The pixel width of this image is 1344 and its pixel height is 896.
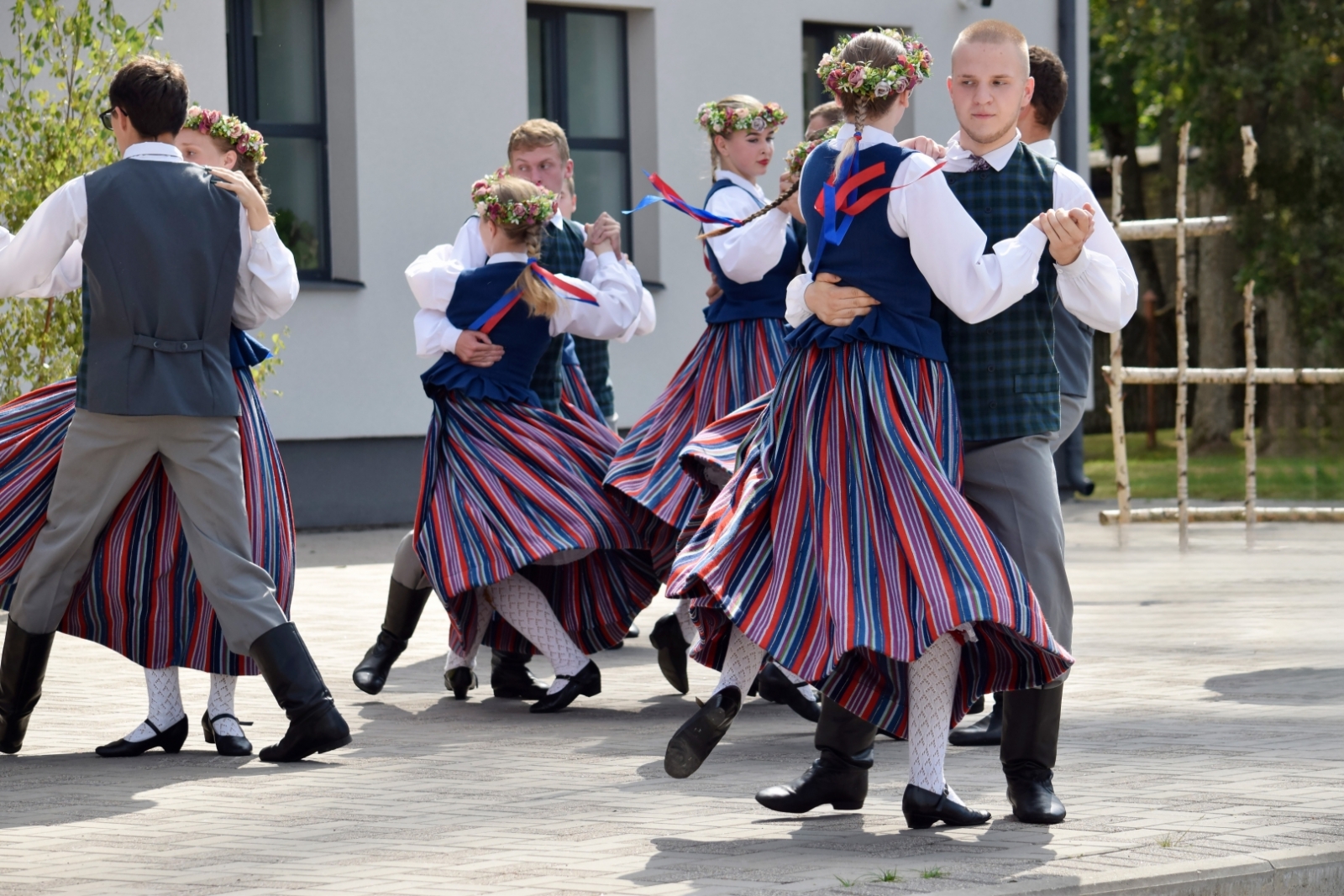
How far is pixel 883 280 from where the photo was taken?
450 centimetres

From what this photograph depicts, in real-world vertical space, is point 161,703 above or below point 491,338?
below

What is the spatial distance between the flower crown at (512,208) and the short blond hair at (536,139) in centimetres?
84

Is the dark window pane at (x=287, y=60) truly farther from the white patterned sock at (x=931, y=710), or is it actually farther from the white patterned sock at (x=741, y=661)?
the white patterned sock at (x=931, y=710)

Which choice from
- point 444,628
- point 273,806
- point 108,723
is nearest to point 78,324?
point 444,628

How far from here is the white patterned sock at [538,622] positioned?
6.60 m

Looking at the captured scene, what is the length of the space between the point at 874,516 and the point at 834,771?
0.63m

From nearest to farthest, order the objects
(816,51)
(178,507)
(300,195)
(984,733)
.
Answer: (178,507) → (984,733) → (300,195) → (816,51)

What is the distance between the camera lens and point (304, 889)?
3.87 meters

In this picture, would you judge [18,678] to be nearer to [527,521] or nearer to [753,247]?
[527,521]

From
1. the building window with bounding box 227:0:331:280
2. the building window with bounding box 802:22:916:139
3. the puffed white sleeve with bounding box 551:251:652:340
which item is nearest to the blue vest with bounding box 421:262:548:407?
the puffed white sleeve with bounding box 551:251:652:340

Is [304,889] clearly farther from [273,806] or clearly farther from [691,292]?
[691,292]

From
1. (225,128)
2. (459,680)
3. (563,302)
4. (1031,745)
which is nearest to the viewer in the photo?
(1031,745)

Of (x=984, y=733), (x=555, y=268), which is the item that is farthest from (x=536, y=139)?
(x=984, y=733)

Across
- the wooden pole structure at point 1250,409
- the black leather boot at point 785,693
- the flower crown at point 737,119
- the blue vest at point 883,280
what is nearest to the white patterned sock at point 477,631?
the black leather boot at point 785,693
